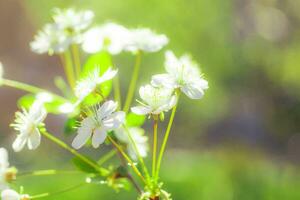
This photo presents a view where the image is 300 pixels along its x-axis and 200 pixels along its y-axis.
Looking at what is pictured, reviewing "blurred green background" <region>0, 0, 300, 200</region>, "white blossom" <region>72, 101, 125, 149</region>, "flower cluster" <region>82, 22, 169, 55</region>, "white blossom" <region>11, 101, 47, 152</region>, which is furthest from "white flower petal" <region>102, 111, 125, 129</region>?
"blurred green background" <region>0, 0, 300, 200</region>

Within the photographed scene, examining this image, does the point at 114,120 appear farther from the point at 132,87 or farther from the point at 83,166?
the point at 132,87

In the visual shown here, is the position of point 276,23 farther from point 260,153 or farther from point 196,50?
point 260,153

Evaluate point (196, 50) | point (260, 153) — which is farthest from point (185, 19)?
point (260, 153)

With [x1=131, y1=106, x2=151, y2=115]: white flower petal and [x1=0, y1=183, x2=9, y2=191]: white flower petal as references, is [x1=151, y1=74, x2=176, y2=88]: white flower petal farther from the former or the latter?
[x1=0, y1=183, x2=9, y2=191]: white flower petal

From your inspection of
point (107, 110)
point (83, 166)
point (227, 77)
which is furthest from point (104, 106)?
point (227, 77)

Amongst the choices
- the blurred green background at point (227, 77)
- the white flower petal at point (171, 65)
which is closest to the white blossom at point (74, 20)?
the white flower petal at point (171, 65)
